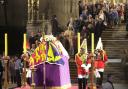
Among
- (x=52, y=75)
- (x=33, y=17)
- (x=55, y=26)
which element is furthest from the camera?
(x=33, y=17)

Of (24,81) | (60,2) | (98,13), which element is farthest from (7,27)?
(24,81)

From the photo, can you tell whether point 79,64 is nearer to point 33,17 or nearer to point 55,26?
point 55,26

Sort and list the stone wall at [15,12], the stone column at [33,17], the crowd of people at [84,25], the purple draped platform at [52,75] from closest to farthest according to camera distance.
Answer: the purple draped platform at [52,75] → the crowd of people at [84,25] → the stone column at [33,17] → the stone wall at [15,12]

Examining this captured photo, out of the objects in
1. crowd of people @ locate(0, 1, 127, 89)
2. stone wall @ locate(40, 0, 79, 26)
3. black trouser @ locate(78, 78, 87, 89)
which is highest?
stone wall @ locate(40, 0, 79, 26)

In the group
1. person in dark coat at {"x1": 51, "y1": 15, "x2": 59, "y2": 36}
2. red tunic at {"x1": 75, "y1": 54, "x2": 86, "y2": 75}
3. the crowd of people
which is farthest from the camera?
person in dark coat at {"x1": 51, "y1": 15, "x2": 59, "y2": 36}

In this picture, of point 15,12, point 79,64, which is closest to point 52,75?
point 79,64

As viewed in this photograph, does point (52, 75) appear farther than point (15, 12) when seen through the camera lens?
No

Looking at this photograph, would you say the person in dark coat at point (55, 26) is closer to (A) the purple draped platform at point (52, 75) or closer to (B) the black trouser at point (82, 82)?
(B) the black trouser at point (82, 82)

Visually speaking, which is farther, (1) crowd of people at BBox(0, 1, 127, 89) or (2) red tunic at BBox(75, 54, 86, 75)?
(1) crowd of people at BBox(0, 1, 127, 89)

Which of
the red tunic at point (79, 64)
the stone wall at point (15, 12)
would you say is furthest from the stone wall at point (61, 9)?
the red tunic at point (79, 64)

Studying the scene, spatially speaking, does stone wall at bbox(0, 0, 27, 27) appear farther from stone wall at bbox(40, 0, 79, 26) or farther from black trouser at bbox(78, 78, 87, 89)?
black trouser at bbox(78, 78, 87, 89)

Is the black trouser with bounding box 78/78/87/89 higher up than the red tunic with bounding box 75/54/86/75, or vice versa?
the red tunic with bounding box 75/54/86/75

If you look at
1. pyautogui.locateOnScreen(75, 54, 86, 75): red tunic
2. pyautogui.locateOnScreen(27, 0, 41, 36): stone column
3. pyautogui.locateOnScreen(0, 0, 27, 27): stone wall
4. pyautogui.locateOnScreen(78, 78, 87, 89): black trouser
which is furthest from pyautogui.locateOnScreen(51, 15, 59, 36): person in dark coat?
pyautogui.locateOnScreen(75, 54, 86, 75): red tunic

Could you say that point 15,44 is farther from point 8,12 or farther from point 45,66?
point 45,66
